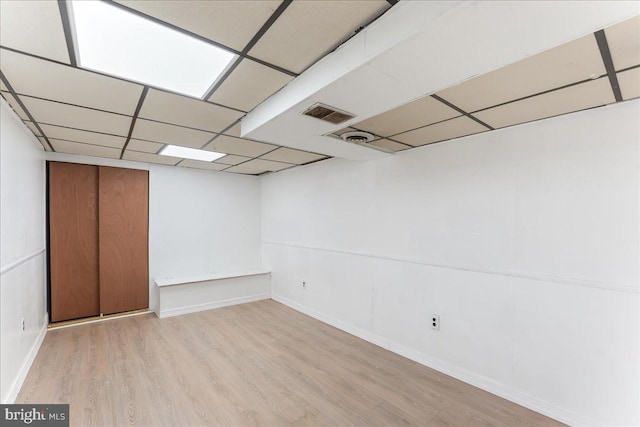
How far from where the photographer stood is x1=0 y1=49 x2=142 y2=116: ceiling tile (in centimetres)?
173

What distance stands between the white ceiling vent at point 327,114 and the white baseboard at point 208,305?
4006mm

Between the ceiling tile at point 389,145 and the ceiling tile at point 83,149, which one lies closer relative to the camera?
the ceiling tile at point 389,145

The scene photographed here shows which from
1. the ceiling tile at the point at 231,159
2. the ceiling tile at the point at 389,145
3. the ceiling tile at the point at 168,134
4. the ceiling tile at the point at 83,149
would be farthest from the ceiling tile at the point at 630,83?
the ceiling tile at the point at 83,149

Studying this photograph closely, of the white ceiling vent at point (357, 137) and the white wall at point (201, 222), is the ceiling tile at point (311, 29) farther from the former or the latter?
the white wall at point (201, 222)

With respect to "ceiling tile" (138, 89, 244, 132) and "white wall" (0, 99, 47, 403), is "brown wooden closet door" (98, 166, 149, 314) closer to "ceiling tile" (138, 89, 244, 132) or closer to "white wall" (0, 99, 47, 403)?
"white wall" (0, 99, 47, 403)

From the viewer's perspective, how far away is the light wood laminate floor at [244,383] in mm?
2254

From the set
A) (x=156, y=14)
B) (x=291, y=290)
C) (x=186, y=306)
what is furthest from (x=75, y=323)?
(x=156, y=14)

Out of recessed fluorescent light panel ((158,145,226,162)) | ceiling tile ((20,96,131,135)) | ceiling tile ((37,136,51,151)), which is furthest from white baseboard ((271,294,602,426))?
ceiling tile ((37,136,51,151))

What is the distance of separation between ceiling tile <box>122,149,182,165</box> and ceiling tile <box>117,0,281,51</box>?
326cm

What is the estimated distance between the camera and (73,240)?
4211mm

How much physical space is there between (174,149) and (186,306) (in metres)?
2.53

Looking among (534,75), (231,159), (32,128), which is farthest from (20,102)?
(534,75)

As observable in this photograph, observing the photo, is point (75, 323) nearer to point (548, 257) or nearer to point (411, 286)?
point (411, 286)

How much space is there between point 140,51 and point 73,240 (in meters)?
3.90
